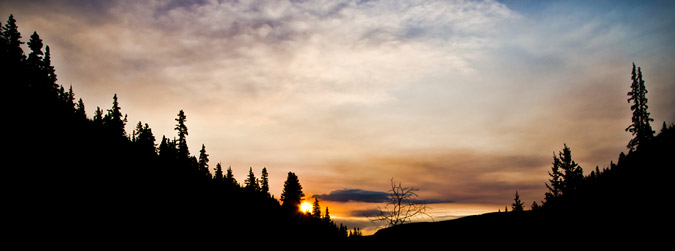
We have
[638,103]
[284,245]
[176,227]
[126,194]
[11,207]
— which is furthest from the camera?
[284,245]

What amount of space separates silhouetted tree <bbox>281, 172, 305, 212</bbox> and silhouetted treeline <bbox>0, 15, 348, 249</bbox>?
0.74 m

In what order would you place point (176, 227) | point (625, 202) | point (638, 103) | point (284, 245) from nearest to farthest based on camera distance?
1. point (625, 202)
2. point (176, 227)
3. point (638, 103)
4. point (284, 245)

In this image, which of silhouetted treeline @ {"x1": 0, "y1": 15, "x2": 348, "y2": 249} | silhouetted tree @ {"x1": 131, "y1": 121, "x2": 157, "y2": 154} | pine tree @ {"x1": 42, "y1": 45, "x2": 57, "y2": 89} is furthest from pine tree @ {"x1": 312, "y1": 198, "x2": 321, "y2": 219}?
pine tree @ {"x1": 42, "y1": 45, "x2": 57, "y2": 89}

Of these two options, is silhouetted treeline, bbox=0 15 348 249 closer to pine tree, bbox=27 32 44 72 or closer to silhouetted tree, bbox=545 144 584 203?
pine tree, bbox=27 32 44 72

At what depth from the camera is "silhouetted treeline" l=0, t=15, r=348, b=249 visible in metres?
35.8

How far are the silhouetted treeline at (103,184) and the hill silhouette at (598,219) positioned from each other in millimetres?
8865

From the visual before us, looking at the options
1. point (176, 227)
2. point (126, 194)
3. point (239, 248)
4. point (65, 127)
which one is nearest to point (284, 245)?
point (239, 248)

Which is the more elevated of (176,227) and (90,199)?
(90,199)

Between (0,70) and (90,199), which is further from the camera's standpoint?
(0,70)

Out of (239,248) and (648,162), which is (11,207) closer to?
(239,248)

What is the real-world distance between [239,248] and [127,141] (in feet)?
145

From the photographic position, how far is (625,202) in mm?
10555

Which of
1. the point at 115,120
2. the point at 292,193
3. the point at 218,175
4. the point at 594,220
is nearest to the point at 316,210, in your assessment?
the point at 292,193

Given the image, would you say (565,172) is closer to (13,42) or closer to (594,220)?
(594,220)
